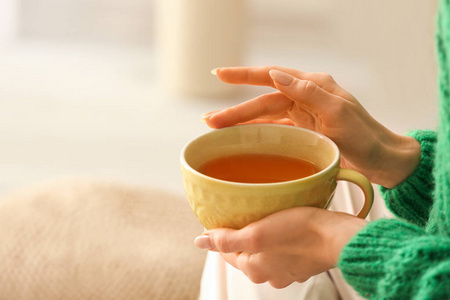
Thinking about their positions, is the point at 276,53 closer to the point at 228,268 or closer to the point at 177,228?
the point at 177,228

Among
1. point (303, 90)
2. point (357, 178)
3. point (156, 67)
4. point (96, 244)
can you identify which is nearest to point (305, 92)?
point (303, 90)

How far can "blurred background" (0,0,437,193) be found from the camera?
6.37ft

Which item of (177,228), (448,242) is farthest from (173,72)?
(448,242)

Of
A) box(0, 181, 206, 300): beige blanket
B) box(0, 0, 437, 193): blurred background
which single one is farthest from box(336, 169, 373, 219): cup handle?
box(0, 0, 437, 193): blurred background

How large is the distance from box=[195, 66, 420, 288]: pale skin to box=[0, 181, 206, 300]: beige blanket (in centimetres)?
42

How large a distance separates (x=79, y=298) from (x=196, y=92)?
4.49 ft

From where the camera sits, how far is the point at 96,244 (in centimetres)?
111

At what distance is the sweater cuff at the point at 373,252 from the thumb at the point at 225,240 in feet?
0.33

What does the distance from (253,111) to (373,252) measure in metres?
0.25

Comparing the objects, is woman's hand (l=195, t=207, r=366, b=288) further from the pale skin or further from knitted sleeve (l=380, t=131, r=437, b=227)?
knitted sleeve (l=380, t=131, r=437, b=227)

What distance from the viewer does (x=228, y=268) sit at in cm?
77

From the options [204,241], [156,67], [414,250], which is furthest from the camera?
[156,67]

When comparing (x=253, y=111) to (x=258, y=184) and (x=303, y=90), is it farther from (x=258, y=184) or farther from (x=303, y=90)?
(x=258, y=184)

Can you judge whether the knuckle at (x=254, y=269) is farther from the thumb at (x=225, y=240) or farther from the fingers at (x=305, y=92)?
the fingers at (x=305, y=92)
